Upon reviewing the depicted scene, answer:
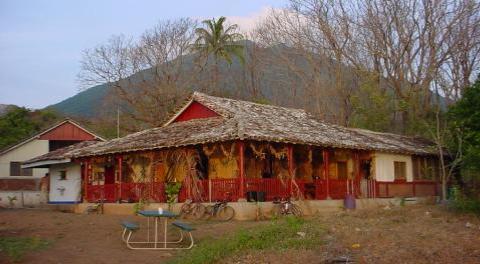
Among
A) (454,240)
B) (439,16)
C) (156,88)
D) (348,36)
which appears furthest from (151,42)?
(454,240)

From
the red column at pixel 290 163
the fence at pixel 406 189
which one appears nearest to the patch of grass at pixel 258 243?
the red column at pixel 290 163

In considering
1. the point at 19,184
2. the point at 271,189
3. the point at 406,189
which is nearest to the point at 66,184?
the point at 19,184

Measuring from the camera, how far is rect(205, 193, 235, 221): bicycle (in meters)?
18.8

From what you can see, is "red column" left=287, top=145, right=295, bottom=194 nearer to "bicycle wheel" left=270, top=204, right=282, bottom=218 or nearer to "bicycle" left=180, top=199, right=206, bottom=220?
"bicycle wheel" left=270, top=204, right=282, bottom=218

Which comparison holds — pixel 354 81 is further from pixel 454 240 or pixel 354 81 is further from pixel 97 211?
pixel 454 240

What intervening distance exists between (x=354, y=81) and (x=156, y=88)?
15.6 metres

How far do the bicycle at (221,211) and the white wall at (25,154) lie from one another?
60.5ft

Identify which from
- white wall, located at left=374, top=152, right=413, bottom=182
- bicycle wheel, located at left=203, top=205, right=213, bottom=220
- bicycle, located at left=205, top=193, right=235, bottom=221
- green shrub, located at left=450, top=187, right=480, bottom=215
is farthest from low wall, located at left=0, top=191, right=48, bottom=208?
green shrub, located at left=450, top=187, right=480, bottom=215

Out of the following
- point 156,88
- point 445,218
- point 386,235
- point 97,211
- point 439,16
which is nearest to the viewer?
point 386,235

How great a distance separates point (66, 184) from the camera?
98.2 feet

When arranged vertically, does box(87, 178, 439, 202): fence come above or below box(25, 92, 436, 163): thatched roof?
below

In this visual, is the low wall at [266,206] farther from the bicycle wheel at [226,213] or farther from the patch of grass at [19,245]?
the patch of grass at [19,245]

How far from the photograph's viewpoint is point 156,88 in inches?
1768

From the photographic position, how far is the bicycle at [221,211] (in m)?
18.8
